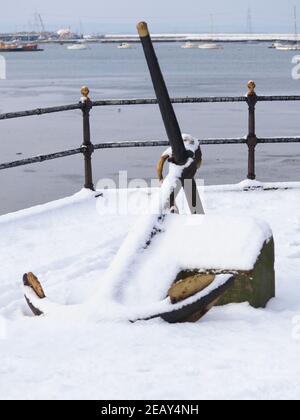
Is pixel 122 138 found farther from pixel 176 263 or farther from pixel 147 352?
pixel 147 352

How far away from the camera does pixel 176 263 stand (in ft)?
14.3

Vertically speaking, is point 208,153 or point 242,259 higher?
point 242,259

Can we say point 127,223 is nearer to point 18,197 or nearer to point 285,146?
point 18,197

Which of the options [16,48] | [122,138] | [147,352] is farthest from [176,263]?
[16,48]

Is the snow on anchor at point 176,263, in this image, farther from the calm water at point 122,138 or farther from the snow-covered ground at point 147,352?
the calm water at point 122,138

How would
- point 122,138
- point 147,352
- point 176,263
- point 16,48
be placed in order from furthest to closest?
point 16,48 → point 122,138 → point 176,263 → point 147,352

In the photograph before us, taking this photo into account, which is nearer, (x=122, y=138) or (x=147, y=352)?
(x=147, y=352)

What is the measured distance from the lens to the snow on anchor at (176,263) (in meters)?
3.94

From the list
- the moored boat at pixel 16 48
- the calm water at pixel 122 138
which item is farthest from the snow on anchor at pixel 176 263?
the moored boat at pixel 16 48

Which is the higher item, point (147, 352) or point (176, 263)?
point (176, 263)

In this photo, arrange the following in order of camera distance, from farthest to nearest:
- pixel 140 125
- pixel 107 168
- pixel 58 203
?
pixel 140 125 → pixel 107 168 → pixel 58 203
